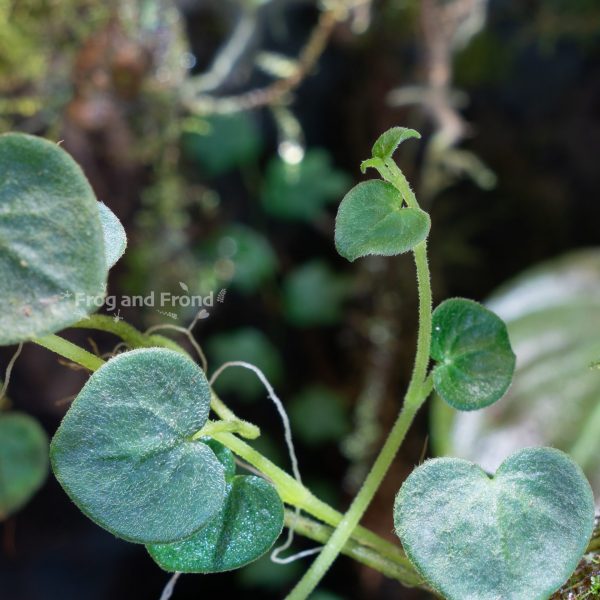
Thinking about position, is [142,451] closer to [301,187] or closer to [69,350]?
[69,350]

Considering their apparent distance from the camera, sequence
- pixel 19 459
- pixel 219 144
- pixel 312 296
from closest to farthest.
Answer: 1. pixel 19 459
2. pixel 219 144
3. pixel 312 296

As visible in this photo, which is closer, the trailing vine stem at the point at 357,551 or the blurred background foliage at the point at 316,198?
the trailing vine stem at the point at 357,551

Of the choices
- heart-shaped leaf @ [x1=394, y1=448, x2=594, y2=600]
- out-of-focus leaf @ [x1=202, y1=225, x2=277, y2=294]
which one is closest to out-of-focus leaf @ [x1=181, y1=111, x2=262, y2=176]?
out-of-focus leaf @ [x1=202, y1=225, x2=277, y2=294]

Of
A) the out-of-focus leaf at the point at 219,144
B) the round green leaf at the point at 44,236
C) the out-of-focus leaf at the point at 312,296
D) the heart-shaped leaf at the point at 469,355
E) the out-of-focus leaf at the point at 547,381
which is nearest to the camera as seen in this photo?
the round green leaf at the point at 44,236

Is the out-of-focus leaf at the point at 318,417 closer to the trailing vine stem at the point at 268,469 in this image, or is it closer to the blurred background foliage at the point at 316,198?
the blurred background foliage at the point at 316,198

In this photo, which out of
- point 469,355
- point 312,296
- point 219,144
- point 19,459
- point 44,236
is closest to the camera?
point 44,236

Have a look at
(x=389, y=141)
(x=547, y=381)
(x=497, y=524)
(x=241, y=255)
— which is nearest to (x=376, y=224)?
(x=389, y=141)

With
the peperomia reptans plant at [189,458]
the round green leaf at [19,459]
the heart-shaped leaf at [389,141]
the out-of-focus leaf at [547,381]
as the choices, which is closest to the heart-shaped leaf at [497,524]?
the peperomia reptans plant at [189,458]
